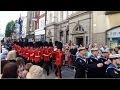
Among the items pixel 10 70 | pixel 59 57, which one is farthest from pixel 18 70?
pixel 59 57

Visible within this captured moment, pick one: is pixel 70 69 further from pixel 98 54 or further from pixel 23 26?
pixel 23 26

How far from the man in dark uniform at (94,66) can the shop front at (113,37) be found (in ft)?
0.83

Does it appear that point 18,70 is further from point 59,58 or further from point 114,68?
point 59,58

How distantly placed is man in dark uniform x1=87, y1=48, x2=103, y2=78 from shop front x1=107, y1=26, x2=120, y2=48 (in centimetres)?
25

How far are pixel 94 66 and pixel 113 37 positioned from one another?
76cm

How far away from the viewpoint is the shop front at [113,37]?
471 cm

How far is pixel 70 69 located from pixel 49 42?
2.23ft

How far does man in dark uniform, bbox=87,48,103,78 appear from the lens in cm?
442

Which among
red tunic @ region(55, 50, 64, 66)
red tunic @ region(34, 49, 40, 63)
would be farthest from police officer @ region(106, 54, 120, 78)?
red tunic @ region(34, 49, 40, 63)

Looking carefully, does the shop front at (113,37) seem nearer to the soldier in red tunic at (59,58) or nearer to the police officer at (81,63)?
the police officer at (81,63)

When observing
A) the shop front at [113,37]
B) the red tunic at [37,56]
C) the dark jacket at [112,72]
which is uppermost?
the shop front at [113,37]

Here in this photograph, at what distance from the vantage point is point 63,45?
536cm

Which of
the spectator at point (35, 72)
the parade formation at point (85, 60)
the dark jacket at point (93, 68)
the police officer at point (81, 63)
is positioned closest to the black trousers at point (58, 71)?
the parade formation at point (85, 60)
